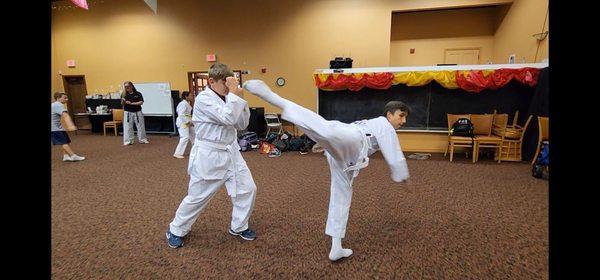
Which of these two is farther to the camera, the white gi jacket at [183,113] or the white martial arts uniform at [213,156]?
the white gi jacket at [183,113]

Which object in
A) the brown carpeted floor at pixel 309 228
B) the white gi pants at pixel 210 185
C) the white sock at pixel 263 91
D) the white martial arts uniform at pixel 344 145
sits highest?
the white sock at pixel 263 91

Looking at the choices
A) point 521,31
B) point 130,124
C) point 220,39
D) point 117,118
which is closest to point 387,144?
point 521,31

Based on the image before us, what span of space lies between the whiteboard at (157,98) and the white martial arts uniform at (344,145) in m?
7.66

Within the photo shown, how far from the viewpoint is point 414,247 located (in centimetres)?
222

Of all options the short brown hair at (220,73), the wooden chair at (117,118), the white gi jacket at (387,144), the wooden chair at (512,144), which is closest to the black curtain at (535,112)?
the wooden chair at (512,144)

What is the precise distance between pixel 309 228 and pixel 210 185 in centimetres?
94

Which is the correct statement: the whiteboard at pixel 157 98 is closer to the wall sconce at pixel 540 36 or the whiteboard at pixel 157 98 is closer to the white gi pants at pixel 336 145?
the white gi pants at pixel 336 145

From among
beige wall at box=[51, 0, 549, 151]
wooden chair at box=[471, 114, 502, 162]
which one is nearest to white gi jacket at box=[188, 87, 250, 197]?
wooden chair at box=[471, 114, 502, 162]

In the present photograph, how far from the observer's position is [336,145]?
172cm

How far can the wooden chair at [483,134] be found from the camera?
4.91m

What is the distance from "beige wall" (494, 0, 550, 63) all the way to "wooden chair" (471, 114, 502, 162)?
141cm

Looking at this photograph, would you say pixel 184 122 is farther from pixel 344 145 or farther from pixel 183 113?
pixel 344 145

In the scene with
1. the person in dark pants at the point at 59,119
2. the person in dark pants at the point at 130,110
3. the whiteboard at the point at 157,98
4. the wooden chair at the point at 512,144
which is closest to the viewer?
the person in dark pants at the point at 59,119
